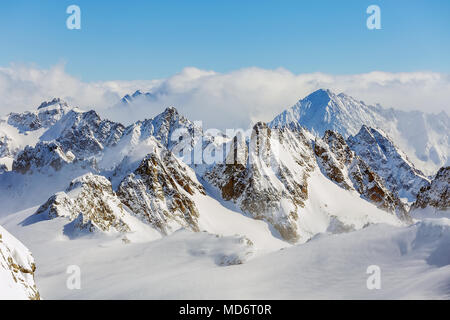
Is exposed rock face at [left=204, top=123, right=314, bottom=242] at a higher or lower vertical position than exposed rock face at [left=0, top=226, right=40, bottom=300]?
higher

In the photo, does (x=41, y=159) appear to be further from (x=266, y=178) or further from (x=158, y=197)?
(x=266, y=178)

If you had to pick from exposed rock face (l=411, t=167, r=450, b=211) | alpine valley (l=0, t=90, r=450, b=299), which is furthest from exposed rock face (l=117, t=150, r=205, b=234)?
exposed rock face (l=411, t=167, r=450, b=211)

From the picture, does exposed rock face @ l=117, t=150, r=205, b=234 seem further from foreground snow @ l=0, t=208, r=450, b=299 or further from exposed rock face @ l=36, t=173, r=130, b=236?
foreground snow @ l=0, t=208, r=450, b=299

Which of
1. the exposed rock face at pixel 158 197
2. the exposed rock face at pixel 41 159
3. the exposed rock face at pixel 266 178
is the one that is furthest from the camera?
the exposed rock face at pixel 41 159

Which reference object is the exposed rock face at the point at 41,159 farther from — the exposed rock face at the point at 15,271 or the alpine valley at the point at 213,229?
the exposed rock face at the point at 15,271

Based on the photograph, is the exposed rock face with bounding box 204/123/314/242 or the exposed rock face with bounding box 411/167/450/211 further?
the exposed rock face with bounding box 411/167/450/211

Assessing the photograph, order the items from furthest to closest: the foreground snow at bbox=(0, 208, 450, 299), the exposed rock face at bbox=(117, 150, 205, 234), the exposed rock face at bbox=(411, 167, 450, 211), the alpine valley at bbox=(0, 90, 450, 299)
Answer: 1. the exposed rock face at bbox=(411, 167, 450, 211)
2. the exposed rock face at bbox=(117, 150, 205, 234)
3. the alpine valley at bbox=(0, 90, 450, 299)
4. the foreground snow at bbox=(0, 208, 450, 299)

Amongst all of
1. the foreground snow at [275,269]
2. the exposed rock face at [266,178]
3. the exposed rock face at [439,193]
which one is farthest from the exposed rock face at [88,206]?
the exposed rock face at [439,193]
